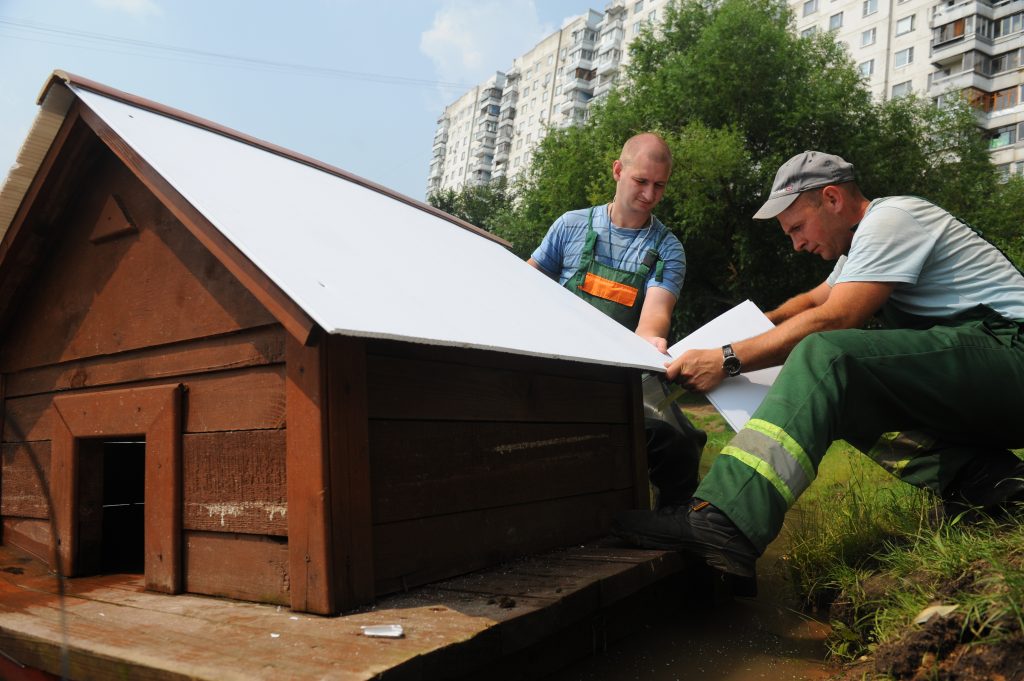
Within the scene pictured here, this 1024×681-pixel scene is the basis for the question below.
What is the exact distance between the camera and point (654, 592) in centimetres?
290

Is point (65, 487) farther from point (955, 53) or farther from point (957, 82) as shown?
point (955, 53)

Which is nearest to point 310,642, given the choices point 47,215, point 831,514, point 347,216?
point 347,216

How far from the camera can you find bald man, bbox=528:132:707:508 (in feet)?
12.9

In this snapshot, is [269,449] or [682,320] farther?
[682,320]

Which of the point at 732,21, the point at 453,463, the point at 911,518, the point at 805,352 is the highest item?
the point at 732,21

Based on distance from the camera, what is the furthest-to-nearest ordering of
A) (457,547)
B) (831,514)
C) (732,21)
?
(732,21), (831,514), (457,547)

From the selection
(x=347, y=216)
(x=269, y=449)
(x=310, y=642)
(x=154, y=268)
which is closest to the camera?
(x=310, y=642)

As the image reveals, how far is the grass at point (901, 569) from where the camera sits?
Answer: 6.34 feet

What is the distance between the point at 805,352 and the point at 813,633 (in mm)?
1063

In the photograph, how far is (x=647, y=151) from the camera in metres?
4.09

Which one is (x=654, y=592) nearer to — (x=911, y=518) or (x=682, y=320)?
(x=911, y=518)

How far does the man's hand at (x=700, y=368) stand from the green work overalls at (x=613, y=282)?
43.7 inches

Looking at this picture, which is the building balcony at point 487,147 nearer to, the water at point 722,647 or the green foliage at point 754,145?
the green foliage at point 754,145

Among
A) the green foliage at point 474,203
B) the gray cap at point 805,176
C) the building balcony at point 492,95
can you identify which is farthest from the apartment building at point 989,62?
the building balcony at point 492,95
